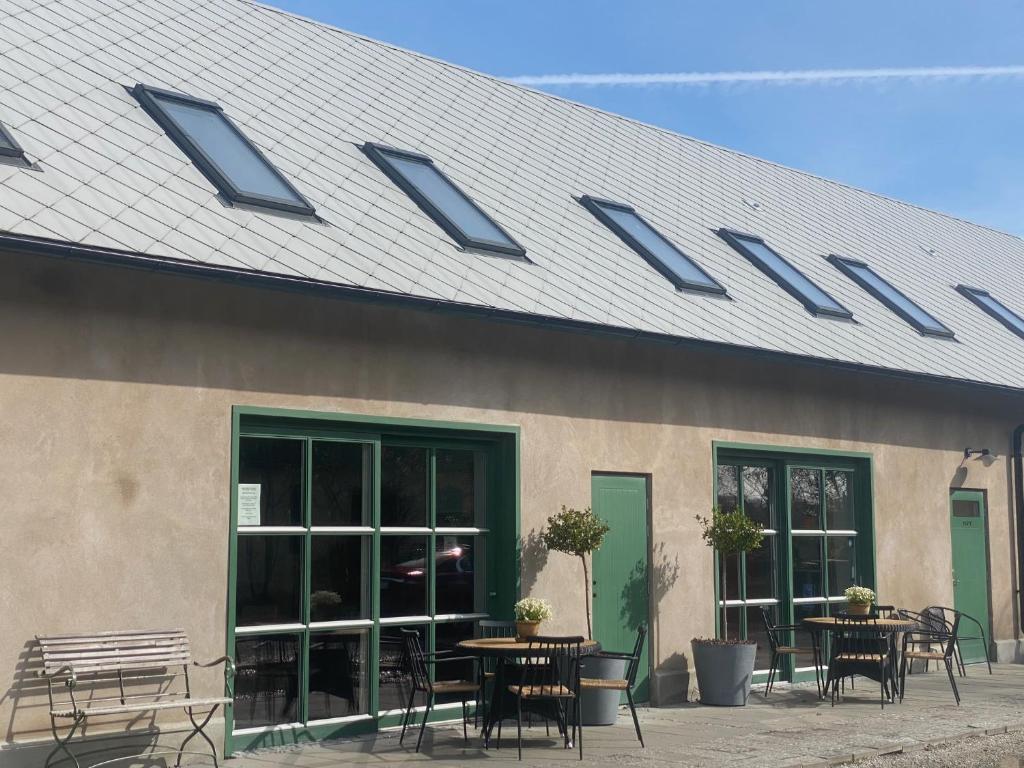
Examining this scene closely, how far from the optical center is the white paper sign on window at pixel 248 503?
8.97 meters

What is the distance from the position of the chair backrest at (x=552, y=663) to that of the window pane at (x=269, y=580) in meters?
1.70

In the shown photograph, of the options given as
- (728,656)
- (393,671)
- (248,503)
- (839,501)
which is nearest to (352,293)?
(248,503)

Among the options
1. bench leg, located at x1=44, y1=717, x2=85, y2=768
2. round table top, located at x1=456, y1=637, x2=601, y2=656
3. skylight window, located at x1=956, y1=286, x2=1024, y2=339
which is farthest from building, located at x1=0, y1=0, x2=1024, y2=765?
skylight window, located at x1=956, y1=286, x2=1024, y2=339

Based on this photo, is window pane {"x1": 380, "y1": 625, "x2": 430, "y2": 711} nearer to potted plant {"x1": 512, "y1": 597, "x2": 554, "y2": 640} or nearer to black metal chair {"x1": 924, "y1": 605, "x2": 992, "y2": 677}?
potted plant {"x1": 512, "y1": 597, "x2": 554, "y2": 640}

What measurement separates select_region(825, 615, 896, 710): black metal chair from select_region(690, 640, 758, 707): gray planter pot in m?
0.93

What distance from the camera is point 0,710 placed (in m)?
7.59

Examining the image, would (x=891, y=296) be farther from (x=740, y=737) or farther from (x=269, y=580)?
(x=269, y=580)

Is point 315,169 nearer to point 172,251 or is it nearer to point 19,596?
point 172,251

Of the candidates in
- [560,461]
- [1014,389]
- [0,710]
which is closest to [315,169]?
[560,461]

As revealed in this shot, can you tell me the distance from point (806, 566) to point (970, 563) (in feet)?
10.0

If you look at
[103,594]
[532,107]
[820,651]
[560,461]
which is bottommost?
[820,651]

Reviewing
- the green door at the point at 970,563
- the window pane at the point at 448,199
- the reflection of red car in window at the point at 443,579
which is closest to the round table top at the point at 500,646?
the reflection of red car in window at the point at 443,579

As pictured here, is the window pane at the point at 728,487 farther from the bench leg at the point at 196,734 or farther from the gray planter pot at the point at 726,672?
the bench leg at the point at 196,734

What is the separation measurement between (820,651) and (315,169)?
681cm
